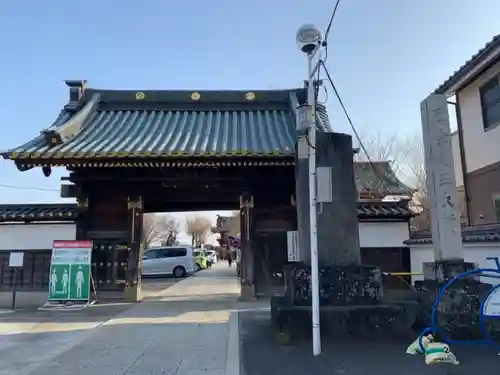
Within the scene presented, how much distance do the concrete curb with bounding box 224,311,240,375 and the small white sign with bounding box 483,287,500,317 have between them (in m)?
3.36

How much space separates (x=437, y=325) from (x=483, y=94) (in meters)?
8.07

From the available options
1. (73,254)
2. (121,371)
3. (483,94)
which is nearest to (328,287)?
(121,371)

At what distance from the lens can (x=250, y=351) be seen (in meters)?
5.54

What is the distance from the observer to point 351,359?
5.04 metres

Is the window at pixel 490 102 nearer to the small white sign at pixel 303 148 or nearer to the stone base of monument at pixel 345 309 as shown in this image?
the stone base of monument at pixel 345 309

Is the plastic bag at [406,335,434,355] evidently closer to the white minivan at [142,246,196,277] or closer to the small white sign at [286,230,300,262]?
the small white sign at [286,230,300,262]

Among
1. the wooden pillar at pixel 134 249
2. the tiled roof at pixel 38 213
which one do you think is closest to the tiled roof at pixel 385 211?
the wooden pillar at pixel 134 249

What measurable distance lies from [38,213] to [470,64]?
12137mm

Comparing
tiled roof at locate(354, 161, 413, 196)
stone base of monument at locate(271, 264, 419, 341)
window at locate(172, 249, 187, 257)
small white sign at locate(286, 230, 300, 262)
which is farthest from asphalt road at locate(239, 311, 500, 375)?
window at locate(172, 249, 187, 257)

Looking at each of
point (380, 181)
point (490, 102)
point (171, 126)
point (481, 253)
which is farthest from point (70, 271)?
point (380, 181)

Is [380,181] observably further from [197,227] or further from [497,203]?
[197,227]

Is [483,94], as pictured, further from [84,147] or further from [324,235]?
[84,147]

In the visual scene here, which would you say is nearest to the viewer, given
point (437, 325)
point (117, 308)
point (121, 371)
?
point (121, 371)

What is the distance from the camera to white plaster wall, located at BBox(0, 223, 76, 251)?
35.6 feet
